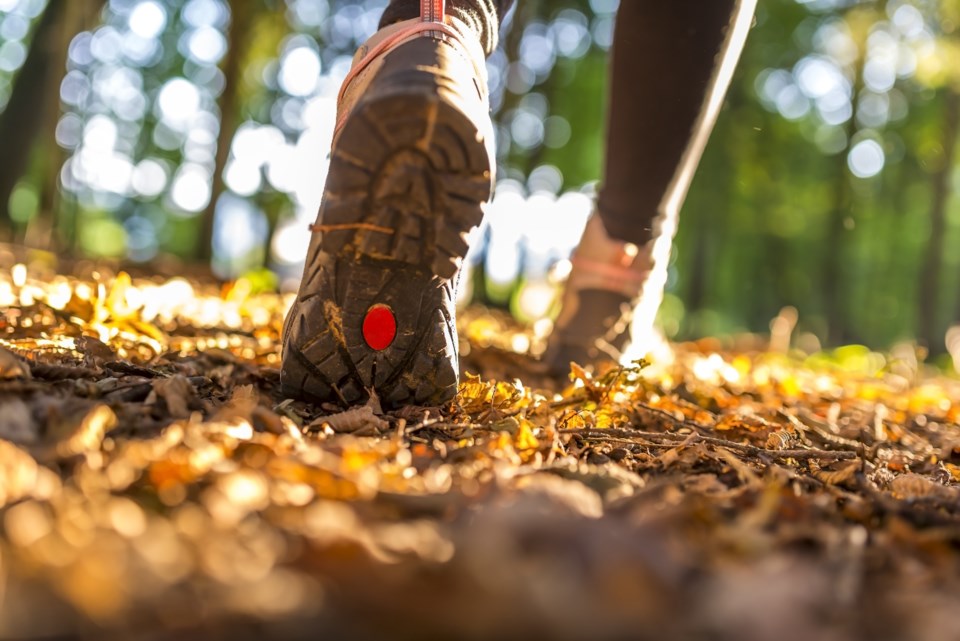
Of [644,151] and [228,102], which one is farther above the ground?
[228,102]

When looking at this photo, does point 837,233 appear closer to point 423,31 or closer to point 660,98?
point 660,98

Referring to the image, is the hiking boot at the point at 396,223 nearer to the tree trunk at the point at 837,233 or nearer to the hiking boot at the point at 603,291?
the hiking boot at the point at 603,291

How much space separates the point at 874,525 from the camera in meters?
1.02

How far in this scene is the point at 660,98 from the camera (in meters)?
1.95

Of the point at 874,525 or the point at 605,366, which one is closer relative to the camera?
the point at 874,525

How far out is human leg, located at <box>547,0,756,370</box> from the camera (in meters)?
1.86

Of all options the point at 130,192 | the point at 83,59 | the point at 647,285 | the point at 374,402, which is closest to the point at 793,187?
the point at 83,59

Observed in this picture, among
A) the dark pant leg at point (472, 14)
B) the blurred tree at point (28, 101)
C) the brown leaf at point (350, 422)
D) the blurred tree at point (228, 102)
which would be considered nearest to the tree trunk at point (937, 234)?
the blurred tree at point (228, 102)

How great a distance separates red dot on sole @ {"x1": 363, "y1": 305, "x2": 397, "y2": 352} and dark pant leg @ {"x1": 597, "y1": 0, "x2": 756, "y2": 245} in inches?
36.3

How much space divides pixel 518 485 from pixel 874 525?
17.9 inches

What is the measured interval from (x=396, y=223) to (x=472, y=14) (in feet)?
1.84

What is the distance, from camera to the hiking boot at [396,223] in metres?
1.28

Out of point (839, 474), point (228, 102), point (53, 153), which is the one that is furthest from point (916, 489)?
point (228, 102)

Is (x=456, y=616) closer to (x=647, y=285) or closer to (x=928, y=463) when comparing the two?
(x=928, y=463)
